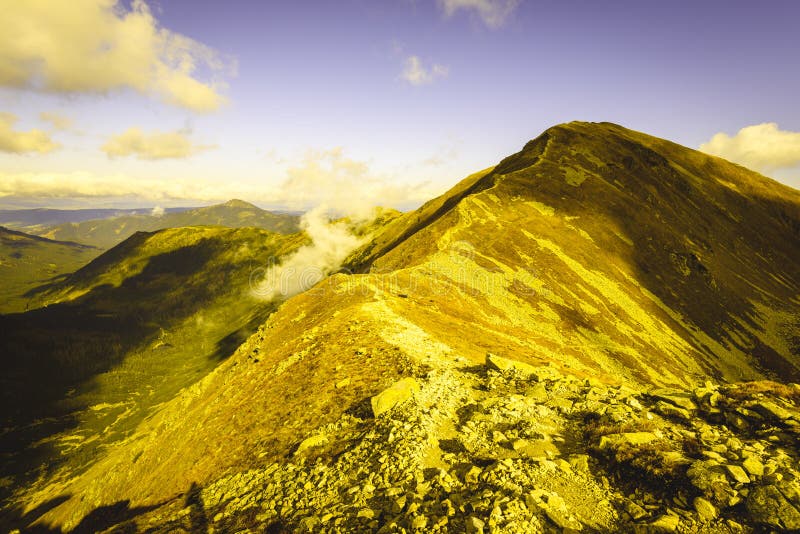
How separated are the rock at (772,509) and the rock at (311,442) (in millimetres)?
16167

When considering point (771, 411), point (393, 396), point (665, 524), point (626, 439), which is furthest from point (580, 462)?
point (393, 396)

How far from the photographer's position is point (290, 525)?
491 inches

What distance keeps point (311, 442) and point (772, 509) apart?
56.8 feet

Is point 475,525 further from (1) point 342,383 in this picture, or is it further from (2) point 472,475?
(1) point 342,383

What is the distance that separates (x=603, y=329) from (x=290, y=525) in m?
70.3

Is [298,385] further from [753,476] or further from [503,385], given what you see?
[753,476]

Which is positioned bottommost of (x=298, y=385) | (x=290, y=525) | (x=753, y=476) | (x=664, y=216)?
(x=298, y=385)

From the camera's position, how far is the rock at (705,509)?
9477 millimetres

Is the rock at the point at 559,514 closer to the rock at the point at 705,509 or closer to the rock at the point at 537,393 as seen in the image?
the rock at the point at 705,509

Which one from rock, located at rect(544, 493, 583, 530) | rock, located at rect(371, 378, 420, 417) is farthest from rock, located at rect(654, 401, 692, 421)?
rock, located at rect(371, 378, 420, 417)

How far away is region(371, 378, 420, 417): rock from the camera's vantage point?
723 inches

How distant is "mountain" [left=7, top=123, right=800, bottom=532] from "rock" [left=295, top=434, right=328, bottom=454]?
104 millimetres

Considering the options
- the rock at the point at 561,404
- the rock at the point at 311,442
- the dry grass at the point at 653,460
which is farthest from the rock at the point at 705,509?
the rock at the point at 311,442

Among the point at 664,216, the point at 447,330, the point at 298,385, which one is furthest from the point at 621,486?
the point at 664,216
